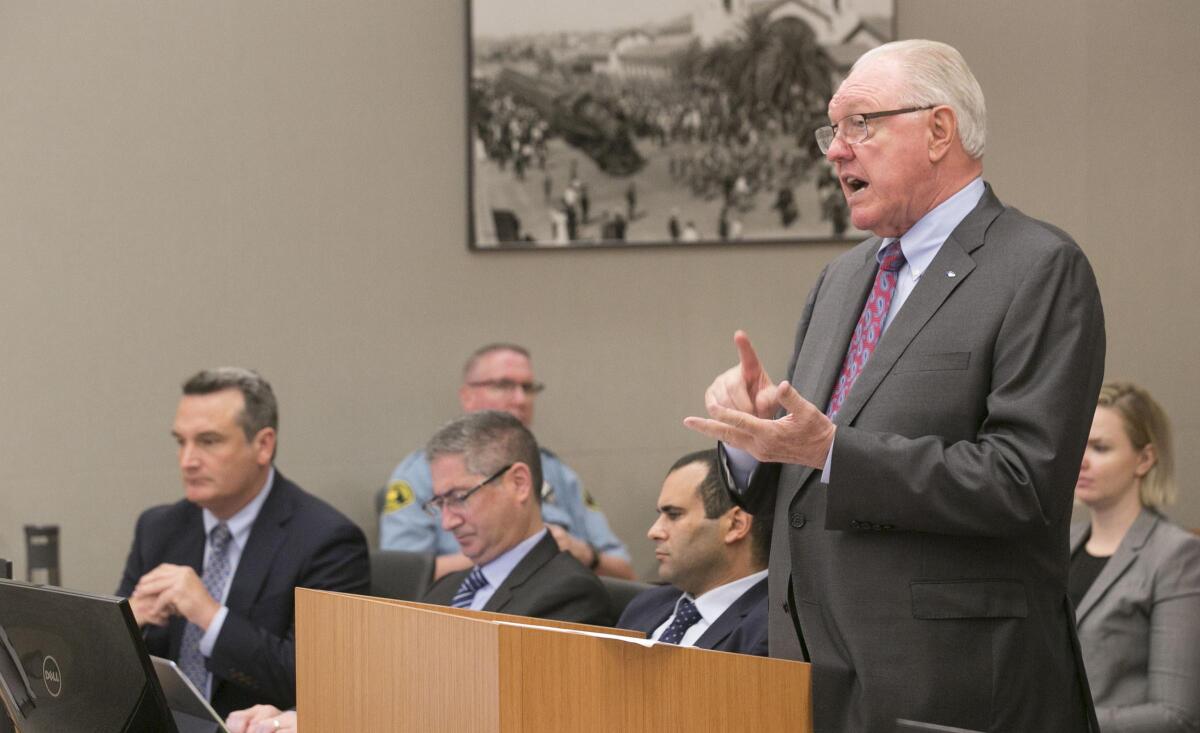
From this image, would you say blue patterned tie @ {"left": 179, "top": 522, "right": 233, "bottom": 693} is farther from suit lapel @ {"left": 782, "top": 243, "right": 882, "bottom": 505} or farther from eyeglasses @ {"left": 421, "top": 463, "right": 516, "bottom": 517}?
suit lapel @ {"left": 782, "top": 243, "right": 882, "bottom": 505}

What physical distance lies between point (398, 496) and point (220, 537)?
3.62 ft

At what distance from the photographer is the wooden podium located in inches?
63.1

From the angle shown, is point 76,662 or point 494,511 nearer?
point 76,662

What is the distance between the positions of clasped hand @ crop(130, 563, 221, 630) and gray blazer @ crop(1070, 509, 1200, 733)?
6.52 ft

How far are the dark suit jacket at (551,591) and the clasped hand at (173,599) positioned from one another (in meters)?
0.62

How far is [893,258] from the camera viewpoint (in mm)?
2076

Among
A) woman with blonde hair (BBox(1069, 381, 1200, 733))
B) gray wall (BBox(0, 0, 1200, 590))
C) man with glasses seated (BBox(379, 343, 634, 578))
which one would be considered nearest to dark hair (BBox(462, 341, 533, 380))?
man with glasses seated (BBox(379, 343, 634, 578))

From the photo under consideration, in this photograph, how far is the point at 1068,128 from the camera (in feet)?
18.4

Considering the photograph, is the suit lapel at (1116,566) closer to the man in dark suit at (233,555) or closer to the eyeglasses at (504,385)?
the man in dark suit at (233,555)

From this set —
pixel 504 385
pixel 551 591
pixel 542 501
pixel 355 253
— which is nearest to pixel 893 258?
pixel 551 591

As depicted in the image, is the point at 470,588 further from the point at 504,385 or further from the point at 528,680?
the point at 528,680

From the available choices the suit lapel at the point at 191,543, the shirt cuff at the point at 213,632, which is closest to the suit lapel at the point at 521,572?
the shirt cuff at the point at 213,632

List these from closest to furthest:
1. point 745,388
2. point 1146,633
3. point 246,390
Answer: point 745,388, point 1146,633, point 246,390

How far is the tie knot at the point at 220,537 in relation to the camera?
3.52 metres
